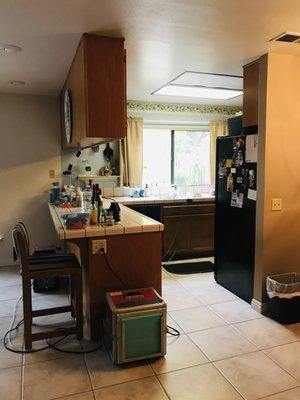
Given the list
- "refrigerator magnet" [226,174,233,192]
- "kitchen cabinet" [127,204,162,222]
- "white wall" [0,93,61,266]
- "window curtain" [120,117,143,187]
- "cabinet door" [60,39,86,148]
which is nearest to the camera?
"cabinet door" [60,39,86,148]

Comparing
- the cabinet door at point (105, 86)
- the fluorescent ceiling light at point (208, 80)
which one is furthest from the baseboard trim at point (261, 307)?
the fluorescent ceiling light at point (208, 80)

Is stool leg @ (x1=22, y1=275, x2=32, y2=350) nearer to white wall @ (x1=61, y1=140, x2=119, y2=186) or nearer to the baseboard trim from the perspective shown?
the baseboard trim

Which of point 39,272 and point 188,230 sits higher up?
point 39,272

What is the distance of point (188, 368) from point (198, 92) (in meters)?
3.41

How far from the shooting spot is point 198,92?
443 centimetres

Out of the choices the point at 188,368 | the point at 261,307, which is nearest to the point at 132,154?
Answer: the point at 261,307

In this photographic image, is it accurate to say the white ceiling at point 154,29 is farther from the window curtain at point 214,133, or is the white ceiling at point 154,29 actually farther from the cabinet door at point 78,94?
the window curtain at point 214,133

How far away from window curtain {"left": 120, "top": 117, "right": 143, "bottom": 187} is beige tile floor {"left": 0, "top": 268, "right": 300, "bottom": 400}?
2.53 m

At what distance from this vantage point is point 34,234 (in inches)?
183

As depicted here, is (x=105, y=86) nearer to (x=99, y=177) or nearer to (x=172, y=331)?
(x=172, y=331)

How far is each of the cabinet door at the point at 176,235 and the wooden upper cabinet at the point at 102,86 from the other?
2.24 meters

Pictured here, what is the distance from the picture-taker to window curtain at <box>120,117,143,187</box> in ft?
16.4

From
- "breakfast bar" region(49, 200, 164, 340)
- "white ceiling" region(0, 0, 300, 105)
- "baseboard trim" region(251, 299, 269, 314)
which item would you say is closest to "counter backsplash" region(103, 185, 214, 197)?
"white ceiling" region(0, 0, 300, 105)

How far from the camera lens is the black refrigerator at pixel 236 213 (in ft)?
10.5
